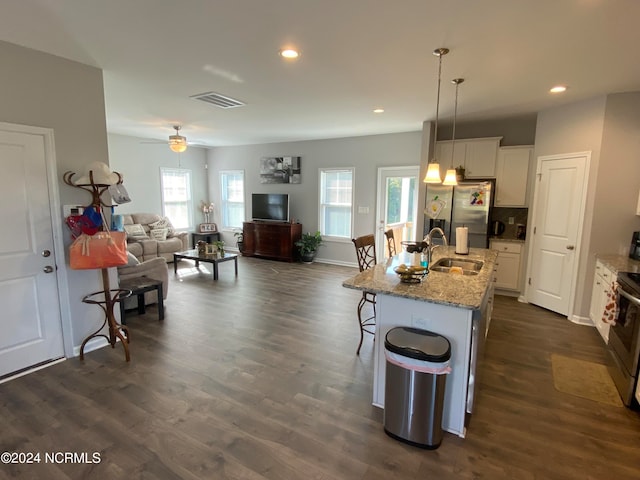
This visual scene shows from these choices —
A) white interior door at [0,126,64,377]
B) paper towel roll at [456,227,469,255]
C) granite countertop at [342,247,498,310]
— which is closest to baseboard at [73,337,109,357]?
white interior door at [0,126,64,377]

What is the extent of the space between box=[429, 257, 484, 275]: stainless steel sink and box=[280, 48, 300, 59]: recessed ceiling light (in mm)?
2217

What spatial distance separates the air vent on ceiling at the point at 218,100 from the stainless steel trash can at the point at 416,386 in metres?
3.44

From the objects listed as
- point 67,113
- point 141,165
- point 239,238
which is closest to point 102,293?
point 67,113

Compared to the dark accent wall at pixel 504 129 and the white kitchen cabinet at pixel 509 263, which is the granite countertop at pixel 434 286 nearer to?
the white kitchen cabinet at pixel 509 263

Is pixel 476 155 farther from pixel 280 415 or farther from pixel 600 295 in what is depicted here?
pixel 280 415

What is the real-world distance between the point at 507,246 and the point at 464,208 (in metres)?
0.86

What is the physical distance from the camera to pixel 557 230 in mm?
4367

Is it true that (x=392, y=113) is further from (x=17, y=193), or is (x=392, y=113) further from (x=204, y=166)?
(x=204, y=166)

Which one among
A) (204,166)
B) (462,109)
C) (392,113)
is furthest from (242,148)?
(462,109)

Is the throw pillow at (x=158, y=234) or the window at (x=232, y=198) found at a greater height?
the window at (x=232, y=198)

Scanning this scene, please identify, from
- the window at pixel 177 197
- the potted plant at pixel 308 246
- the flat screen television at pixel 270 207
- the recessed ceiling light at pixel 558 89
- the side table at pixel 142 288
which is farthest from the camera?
the window at pixel 177 197

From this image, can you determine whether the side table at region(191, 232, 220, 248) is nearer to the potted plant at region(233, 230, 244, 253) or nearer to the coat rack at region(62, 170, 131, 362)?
the potted plant at region(233, 230, 244, 253)

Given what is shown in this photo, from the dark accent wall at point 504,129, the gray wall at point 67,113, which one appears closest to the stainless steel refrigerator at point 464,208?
the dark accent wall at point 504,129

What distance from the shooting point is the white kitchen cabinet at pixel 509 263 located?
16.4 ft
